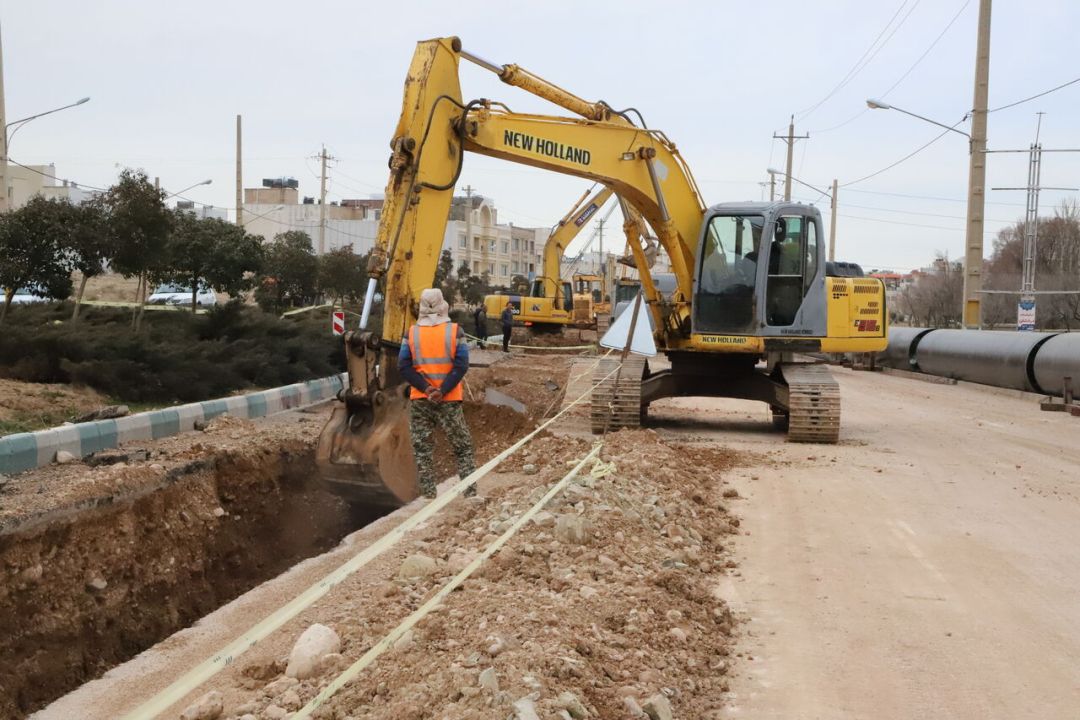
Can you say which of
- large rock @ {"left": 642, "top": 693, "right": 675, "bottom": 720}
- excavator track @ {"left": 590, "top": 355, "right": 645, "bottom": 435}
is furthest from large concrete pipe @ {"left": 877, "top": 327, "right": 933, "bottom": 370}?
large rock @ {"left": 642, "top": 693, "right": 675, "bottom": 720}

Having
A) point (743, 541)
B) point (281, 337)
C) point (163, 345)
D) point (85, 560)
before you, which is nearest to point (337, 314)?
point (281, 337)

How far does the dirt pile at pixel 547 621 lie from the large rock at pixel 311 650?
74mm

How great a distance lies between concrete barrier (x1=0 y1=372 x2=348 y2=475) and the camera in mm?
10133

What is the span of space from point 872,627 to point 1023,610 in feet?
3.36

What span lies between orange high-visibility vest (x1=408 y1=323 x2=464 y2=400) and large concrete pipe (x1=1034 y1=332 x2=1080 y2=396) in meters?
16.6

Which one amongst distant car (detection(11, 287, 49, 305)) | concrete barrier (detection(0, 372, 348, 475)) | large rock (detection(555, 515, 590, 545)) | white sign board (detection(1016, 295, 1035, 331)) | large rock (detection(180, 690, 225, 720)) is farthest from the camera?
white sign board (detection(1016, 295, 1035, 331))

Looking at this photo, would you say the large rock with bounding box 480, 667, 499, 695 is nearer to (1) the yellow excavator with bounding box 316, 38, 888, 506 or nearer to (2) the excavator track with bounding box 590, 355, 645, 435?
(1) the yellow excavator with bounding box 316, 38, 888, 506

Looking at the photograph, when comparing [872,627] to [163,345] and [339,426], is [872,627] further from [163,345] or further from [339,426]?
[163,345]

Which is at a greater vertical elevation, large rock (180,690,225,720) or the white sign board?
the white sign board

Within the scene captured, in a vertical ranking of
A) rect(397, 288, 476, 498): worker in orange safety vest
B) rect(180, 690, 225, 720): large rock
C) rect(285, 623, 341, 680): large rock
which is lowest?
rect(180, 690, 225, 720): large rock

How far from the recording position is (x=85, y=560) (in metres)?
8.44

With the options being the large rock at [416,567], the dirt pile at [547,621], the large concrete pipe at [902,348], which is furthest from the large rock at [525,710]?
the large concrete pipe at [902,348]

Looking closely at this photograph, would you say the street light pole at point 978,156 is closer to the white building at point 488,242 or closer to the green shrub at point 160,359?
the green shrub at point 160,359

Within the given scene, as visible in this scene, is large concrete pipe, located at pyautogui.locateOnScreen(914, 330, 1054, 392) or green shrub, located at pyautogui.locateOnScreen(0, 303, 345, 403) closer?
green shrub, located at pyautogui.locateOnScreen(0, 303, 345, 403)
